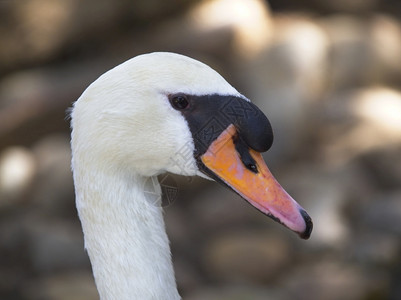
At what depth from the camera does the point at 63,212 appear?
19.3 feet

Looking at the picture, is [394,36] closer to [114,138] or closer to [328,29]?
[328,29]

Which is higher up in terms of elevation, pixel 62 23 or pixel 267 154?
pixel 62 23

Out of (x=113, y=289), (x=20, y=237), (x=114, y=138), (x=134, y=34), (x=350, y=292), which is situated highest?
(x=134, y=34)

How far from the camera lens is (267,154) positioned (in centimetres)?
655

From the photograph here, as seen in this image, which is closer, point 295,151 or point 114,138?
point 114,138

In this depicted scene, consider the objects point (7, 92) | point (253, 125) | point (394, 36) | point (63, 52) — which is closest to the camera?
point (253, 125)

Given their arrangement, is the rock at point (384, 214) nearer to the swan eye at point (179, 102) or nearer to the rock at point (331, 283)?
the rock at point (331, 283)

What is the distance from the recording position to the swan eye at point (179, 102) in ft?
7.02

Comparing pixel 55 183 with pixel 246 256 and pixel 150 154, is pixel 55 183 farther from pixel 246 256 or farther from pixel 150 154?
pixel 150 154

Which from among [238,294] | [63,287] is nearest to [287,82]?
[238,294]

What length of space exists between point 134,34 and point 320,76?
5.74ft

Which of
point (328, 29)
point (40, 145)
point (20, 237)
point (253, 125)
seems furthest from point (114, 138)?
point (328, 29)

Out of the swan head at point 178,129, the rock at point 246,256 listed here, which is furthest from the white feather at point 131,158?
the rock at point 246,256

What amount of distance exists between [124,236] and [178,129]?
343 millimetres
